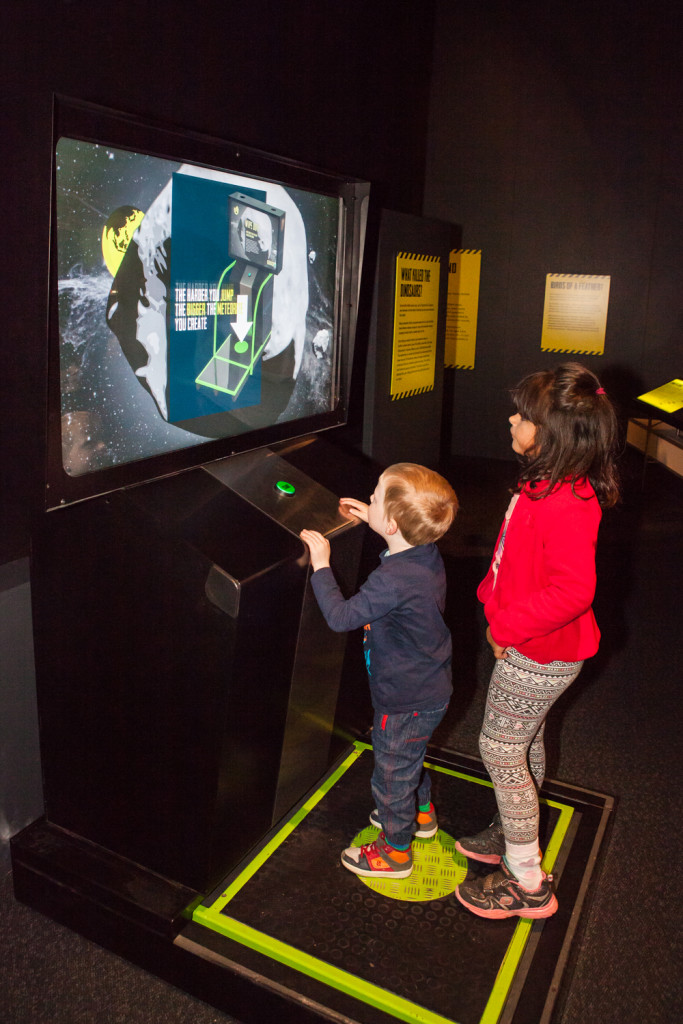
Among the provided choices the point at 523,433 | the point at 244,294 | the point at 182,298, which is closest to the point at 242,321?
the point at 244,294

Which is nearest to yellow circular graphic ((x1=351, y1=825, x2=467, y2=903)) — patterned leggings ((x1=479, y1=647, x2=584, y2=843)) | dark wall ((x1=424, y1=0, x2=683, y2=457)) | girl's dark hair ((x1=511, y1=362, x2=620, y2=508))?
patterned leggings ((x1=479, y1=647, x2=584, y2=843))

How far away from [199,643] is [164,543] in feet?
0.71

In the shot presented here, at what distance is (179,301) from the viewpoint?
1783 mm

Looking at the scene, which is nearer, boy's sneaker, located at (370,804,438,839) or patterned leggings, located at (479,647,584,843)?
patterned leggings, located at (479,647,584,843)

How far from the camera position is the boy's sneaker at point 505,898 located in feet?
6.09

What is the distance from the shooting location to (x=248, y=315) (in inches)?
80.1

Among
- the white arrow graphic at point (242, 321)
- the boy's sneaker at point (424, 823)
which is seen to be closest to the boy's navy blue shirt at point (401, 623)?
the boy's sneaker at point (424, 823)

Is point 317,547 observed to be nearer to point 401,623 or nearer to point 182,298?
point 401,623

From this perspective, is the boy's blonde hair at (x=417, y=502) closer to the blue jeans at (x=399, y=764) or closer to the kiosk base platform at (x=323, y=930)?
the blue jeans at (x=399, y=764)

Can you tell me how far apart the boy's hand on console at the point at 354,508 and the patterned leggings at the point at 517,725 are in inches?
18.7

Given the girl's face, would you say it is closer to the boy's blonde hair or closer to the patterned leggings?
the boy's blonde hair

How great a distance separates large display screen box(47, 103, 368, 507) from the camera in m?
1.50

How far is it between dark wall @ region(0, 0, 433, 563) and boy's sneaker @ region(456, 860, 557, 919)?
132 centimetres

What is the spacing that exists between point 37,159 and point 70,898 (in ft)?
5.33
